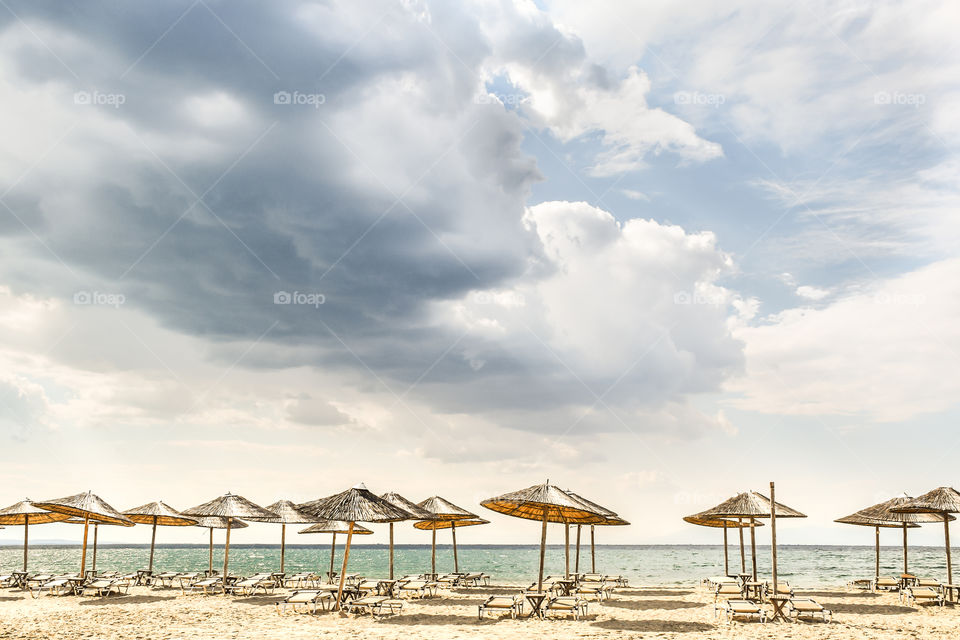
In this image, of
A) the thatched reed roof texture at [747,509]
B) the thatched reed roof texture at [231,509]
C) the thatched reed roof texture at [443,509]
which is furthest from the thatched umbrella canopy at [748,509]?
the thatched reed roof texture at [231,509]

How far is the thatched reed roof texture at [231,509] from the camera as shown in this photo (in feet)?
66.9

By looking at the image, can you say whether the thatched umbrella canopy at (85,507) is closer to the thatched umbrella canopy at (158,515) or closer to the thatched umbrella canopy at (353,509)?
the thatched umbrella canopy at (158,515)

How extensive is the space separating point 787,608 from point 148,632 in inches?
559

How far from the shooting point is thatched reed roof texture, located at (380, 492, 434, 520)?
17.5 m

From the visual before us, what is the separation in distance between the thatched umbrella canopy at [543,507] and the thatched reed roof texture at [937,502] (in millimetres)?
8576

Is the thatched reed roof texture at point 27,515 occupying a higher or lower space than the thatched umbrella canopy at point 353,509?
lower

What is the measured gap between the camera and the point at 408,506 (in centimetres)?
1891

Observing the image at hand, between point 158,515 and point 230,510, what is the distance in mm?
4427

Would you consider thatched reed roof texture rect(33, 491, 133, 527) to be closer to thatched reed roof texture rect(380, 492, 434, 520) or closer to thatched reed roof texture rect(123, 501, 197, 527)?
thatched reed roof texture rect(123, 501, 197, 527)

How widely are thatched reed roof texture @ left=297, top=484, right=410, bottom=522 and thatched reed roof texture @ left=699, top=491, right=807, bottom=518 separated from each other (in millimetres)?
9040

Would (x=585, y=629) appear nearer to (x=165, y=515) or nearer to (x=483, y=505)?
(x=483, y=505)

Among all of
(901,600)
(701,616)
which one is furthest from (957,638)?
(901,600)

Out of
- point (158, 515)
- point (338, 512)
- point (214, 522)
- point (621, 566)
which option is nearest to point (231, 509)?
point (214, 522)

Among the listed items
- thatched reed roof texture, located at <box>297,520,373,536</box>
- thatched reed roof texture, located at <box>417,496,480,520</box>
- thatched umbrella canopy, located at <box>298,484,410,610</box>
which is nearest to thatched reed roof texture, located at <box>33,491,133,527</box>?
thatched reed roof texture, located at <box>297,520,373,536</box>
